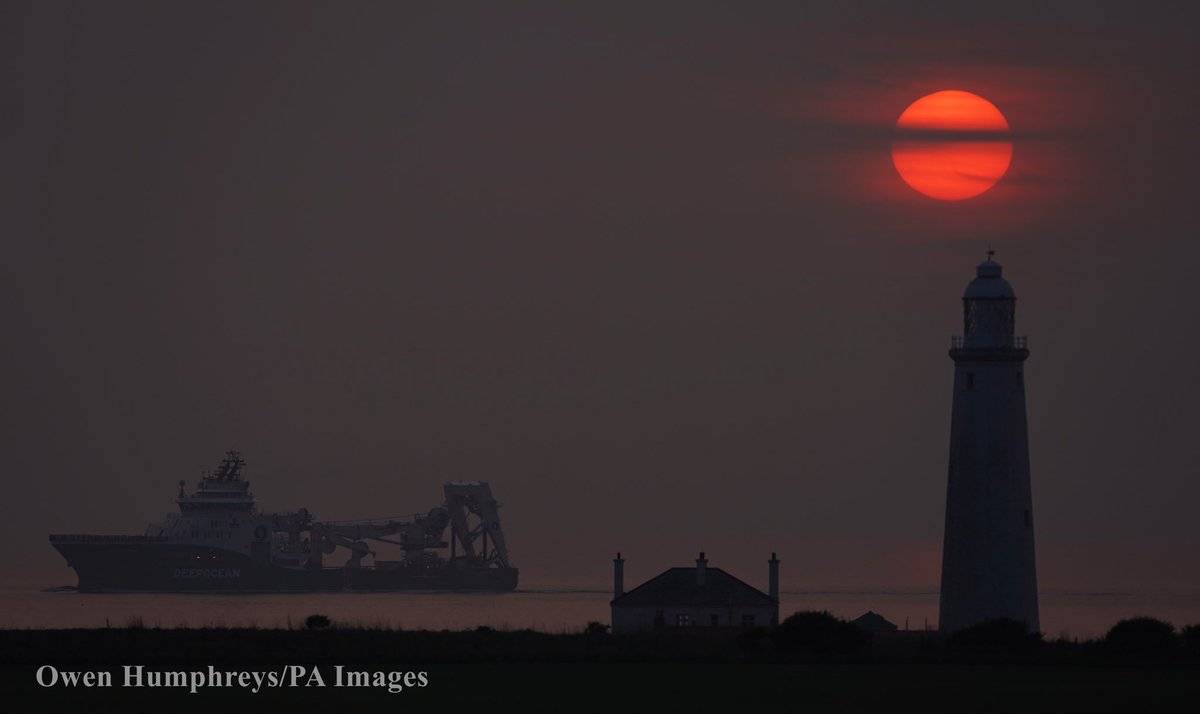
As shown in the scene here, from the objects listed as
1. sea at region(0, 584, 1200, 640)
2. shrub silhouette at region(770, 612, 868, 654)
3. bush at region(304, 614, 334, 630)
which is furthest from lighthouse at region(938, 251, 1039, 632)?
sea at region(0, 584, 1200, 640)

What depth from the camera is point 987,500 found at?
4725 centimetres

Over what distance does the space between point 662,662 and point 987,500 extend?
29.7ft

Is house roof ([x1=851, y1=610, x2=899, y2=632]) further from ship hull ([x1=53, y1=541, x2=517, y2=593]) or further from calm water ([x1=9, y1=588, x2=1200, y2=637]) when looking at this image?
ship hull ([x1=53, y1=541, x2=517, y2=593])

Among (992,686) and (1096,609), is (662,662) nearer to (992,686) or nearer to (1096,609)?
(992,686)

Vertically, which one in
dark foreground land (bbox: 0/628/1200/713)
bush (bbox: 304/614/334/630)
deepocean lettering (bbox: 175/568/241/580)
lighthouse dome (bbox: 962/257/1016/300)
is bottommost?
dark foreground land (bbox: 0/628/1200/713)

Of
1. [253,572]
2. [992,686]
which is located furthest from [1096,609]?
[992,686]

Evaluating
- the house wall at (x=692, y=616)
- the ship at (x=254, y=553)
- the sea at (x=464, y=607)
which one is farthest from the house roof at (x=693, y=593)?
the ship at (x=254, y=553)

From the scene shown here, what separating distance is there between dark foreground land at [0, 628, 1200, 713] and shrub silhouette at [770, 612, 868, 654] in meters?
0.05

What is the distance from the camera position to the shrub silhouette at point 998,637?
44.9 metres

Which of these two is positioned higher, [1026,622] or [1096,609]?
[1096,609]

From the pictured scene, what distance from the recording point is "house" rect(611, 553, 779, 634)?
5584cm

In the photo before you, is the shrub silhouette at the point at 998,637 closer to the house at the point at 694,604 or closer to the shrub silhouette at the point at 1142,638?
the shrub silhouette at the point at 1142,638

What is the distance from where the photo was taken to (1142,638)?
4556 cm

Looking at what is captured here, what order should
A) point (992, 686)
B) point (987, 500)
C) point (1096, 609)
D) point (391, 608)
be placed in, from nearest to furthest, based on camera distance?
point (992, 686)
point (987, 500)
point (1096, 609)
point (391, 608)
